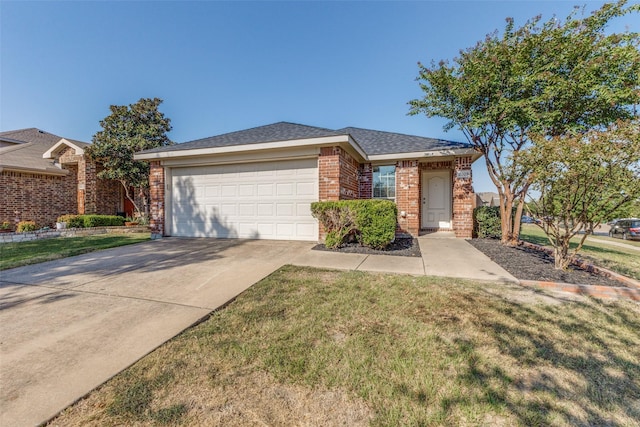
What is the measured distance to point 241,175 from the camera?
8227 millimetres

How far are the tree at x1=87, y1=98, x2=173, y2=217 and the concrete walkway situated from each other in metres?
8.05

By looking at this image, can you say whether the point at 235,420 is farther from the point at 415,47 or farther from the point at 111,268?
the point at 415,47

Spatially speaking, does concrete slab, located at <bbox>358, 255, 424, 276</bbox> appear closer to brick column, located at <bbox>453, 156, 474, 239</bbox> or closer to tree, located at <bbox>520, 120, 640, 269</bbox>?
tree, located at <bbox>520, 120, 640, 269</bbox>

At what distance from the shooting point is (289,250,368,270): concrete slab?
4984mm

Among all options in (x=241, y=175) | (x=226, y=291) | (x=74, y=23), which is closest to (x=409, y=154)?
(x=241, y=175)

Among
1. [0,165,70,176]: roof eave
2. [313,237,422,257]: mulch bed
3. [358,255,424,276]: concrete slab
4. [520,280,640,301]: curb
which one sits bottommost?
[520,280,640,301]: curb

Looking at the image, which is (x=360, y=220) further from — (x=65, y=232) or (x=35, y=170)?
(x=35, y=170)

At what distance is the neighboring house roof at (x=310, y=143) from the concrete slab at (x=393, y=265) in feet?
11.0

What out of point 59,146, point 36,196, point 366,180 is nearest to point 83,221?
point 36,196

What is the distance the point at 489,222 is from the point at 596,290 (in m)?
5.22

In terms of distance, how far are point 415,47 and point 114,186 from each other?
16.6m

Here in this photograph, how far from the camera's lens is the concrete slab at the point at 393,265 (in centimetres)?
465

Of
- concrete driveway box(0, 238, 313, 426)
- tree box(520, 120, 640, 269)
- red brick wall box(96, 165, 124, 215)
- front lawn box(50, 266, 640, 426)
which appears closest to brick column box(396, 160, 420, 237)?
tree box(520, 120, 640, 269)

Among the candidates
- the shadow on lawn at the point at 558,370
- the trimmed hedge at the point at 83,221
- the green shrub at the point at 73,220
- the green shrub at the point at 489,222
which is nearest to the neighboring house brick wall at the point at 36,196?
the trimmed hedge at the point at 83,221
